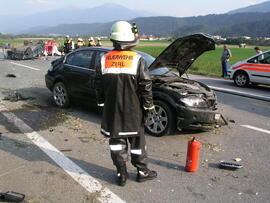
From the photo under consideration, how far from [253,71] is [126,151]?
9.79 metres

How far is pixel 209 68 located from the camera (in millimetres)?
19172

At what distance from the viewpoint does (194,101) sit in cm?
554

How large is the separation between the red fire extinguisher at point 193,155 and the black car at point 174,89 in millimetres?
1272

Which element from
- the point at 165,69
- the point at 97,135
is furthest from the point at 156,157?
Result: the point at 165,69

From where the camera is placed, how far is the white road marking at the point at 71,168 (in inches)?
142

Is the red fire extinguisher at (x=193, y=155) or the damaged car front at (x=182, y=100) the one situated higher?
the damaged car front at (x=182, y=100)

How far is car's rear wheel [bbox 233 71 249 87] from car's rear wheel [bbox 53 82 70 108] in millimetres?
7912

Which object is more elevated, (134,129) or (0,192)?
A: (134,129)

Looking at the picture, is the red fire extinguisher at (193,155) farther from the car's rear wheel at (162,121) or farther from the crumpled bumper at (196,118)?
the car's rear wheel at (162,121)

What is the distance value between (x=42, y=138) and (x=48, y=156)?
2.90ft

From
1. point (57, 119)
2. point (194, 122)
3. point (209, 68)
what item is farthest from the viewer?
point (209, 68)

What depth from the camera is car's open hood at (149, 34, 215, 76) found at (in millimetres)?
5691

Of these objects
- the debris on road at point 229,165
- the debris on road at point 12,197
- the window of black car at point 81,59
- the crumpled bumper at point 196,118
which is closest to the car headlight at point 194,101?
the crumpled bumper at point 196,118

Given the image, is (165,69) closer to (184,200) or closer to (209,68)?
(184,200)
